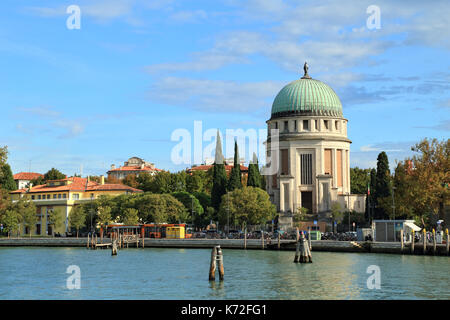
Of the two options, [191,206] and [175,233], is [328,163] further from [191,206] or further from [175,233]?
[175,233]

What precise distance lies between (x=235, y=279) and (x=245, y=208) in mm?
50396

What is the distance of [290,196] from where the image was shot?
102 m

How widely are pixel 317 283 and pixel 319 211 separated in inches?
2507

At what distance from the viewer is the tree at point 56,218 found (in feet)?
360

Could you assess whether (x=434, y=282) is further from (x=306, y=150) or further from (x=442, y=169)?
(x=306, y=150)

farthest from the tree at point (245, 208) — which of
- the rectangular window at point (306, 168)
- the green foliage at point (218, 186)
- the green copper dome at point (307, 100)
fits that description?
the green copper dome at point (307, 100)

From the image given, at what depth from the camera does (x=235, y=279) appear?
132 feet

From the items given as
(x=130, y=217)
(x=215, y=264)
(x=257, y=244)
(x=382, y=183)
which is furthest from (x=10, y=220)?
(x=215, y=264)

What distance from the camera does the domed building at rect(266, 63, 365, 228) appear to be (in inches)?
4028

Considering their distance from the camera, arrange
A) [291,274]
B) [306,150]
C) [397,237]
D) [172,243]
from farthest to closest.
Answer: [306,150]
[172,243]
[397,237]
[291,274]

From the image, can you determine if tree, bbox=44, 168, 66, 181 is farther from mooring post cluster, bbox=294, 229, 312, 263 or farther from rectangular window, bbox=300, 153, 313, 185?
mooring post cluster, bbox=294, 229, 312, 263

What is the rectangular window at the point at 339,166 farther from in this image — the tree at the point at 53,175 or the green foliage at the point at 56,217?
the tree at the point at 53,175
